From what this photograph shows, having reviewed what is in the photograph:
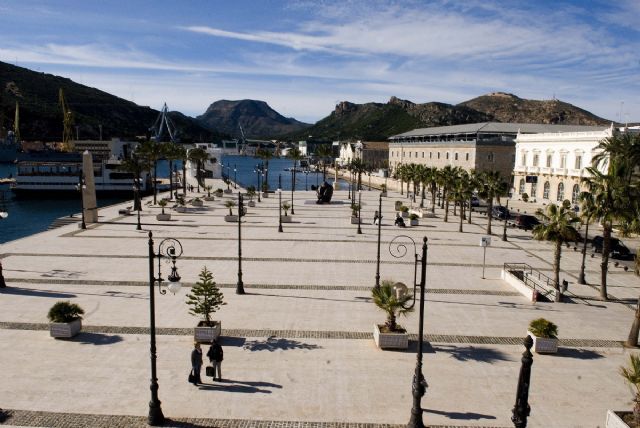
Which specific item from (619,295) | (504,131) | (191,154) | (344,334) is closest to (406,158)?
(504,131)

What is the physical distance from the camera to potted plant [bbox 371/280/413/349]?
61.3ft

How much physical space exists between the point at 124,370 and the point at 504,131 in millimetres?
90801

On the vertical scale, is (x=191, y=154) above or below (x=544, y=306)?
above

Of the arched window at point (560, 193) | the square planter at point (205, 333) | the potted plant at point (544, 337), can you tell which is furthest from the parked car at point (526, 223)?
the square planter at point (205, 333)

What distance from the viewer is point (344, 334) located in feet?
66.3

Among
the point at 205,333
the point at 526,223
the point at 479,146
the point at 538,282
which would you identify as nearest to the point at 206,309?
the point at 205,333

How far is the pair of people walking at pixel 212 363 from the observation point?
15.4m

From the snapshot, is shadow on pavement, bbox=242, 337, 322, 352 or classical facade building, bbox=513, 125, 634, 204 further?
classical facade building, bbox=513, 125, 634, 204

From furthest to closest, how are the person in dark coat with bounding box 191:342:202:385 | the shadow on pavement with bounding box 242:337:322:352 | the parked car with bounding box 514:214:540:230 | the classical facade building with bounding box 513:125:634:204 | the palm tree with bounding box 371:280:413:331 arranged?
the classical facade building with bounding box 513:125:634:204 < the parked car with bounding box 514:214:540:230 < the palm tree with bounding box 371:280:413:331 < the shadow on pavement with bounding box 242:337:322:352 < the person in dark coat with bounding box 191:342:202:385

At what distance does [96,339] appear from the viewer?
19.2m

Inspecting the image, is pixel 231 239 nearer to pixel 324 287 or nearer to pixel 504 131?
pixel 324 287

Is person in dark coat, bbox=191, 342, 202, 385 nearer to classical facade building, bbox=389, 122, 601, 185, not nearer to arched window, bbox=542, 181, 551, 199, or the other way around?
arched window, bbox=542, 181, 551, 199

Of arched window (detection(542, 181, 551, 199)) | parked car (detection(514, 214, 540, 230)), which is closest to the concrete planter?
parked car (detection(514, 214, 540, 230))

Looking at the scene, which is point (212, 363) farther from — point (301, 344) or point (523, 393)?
point (523, 393)
